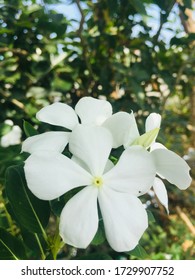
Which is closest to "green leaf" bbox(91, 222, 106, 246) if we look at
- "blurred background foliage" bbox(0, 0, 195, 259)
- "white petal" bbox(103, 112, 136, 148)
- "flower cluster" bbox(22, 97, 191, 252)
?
"flower cluster" bbox(22, 97, 191, 252)

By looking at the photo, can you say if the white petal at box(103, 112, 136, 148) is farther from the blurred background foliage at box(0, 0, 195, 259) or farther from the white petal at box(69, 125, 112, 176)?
the blurred background foliage at box(0, 0, 195, 259)

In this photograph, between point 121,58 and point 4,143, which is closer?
point 4,143

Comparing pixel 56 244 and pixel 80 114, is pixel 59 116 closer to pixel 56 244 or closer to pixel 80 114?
pixel 80 114

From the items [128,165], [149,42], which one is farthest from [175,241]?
[128,165]

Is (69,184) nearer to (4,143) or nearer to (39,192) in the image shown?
(39,192)

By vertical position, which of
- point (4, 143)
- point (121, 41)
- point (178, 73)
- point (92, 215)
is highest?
point (92, 215)

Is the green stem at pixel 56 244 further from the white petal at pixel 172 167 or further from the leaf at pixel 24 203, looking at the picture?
the white petal at pixel 172 167

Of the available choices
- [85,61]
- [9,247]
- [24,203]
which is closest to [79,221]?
[24,203]
